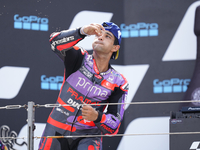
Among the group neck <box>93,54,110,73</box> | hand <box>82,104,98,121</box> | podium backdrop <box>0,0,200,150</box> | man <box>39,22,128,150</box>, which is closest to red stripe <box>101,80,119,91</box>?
man <box>39,22,128,150</box>

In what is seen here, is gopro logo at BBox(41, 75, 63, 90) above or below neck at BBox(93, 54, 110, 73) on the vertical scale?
below

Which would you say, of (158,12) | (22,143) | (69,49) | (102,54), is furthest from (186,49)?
(22,143)

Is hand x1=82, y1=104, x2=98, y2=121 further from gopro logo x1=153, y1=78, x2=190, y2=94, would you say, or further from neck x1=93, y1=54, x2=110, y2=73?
gopro logo x1=153, y1=78, x2=190, y2=94

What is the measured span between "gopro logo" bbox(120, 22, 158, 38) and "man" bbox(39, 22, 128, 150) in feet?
4.80

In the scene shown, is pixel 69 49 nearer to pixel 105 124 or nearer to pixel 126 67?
pixel 105 124

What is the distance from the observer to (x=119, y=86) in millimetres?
2162

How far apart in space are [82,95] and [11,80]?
1.64 m

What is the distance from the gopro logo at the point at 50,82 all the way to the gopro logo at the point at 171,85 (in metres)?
1.24

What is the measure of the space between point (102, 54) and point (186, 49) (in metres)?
1.71

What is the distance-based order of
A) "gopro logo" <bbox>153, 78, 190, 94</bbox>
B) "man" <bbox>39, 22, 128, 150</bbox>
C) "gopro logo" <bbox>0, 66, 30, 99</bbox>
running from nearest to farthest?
1. "man" <bbox>39, 22, 128, 150</bbox>
2. "gopro logo" <bbox>0, 66, 30, 99</bbox>
3. "gopro logo" <bbox>153, 78, 190, 94</bbox>

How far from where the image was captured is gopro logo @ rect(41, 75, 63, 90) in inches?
136

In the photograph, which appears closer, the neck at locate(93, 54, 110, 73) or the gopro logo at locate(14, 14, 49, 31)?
the neck at locate(93, 54, 110, 73)

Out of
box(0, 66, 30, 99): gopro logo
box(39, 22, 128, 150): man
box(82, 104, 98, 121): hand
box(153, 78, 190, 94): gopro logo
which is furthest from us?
box(153, 78, 190, 94): gopro logo

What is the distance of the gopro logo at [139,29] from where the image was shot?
3619mm
